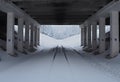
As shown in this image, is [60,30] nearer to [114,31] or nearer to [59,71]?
[114,31]

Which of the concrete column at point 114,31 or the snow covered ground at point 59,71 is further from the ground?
the concrete column at point 114,31

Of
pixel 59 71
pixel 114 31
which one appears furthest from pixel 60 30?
pixel 59 71

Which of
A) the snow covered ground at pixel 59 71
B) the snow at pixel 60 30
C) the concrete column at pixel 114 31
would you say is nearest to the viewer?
the snow covered ground at pixel 59 71

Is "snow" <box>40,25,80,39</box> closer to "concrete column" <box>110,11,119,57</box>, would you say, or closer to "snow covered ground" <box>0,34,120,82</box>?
"concrete column" <box>110,11,119,57</box>

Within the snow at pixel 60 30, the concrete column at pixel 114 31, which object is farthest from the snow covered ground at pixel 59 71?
the snow at pixel 60 30

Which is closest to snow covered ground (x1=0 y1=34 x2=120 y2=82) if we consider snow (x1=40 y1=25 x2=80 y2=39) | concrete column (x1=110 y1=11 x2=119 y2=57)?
concrete column (x1=110 y1=11 x2=119 y2=57)

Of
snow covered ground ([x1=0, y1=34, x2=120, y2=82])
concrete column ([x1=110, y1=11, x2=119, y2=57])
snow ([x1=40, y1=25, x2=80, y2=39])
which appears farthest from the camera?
snow ([x1=40, y1=25, x2=80, y2=39])

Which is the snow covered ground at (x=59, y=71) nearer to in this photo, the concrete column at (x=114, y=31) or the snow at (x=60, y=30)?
the concrete column at (x=114, y=31)

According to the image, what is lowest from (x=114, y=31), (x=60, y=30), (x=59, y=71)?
(x=59, y=71)

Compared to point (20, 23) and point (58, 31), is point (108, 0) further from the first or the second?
point (58, 31)

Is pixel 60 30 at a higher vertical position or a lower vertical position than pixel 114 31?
higher

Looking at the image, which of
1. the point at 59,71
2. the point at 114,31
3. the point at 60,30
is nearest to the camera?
the point at 59,71

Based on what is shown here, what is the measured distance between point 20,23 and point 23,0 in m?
9.81

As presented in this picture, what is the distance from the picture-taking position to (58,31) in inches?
5271
